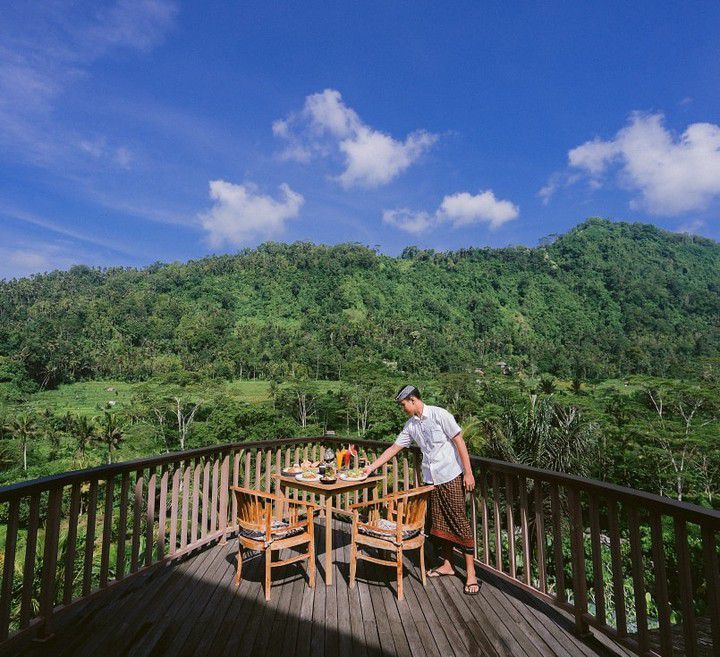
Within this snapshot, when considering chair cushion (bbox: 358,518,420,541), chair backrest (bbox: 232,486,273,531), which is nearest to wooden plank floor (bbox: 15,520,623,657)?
chair cushion (bbox: 358,518,420,541)

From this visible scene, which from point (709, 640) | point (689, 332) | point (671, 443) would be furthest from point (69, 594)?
point (689, 332)

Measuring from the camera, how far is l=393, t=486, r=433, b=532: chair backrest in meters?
3.48

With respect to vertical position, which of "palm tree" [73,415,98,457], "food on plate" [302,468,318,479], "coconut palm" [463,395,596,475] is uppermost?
"food on plate" [302,468,318,479]

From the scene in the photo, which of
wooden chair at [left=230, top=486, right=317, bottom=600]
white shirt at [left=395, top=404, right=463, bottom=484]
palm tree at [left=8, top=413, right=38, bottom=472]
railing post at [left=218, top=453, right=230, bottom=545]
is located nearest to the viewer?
wooden chair at [left=230, top=486, right=317, bottom=600]

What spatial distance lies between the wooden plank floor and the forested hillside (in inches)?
2207

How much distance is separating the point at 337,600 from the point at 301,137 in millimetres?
13969

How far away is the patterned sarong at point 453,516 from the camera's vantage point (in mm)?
3495

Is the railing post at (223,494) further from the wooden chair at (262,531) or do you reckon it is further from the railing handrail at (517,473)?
the wooden chair at (262,531)

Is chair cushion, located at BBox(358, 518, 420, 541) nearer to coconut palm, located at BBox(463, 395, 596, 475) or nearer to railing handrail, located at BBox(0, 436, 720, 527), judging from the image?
railing handrail, located at BBox(0, 436, 720, 527)

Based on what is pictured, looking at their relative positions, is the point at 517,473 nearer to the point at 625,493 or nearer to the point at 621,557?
the point at 621,557

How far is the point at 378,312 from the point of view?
338 feet

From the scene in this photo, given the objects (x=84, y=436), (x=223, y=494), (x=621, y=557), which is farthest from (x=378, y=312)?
(x=621, y=557)

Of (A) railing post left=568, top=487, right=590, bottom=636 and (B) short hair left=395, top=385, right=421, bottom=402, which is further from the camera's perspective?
(B) short hair left=395, top=385, right=421, bottom=402

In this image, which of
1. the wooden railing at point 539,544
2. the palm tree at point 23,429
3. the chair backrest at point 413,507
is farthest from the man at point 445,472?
the palm tree at point 23,429
